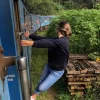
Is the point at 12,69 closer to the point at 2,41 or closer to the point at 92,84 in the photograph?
the point at 2,41

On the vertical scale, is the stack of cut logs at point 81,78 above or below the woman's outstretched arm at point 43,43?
below

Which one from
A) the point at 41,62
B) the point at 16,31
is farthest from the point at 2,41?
the point at 41,62

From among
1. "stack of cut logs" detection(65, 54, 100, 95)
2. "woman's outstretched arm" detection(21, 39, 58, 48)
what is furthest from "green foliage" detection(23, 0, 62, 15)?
"woman's outstretched arm" detection(21, 39, 58, 48)

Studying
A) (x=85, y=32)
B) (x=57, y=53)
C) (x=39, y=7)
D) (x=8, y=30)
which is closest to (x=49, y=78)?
(x=57, y=53)

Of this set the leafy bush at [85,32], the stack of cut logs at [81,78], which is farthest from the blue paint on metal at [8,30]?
the leafy bush at [85,32]

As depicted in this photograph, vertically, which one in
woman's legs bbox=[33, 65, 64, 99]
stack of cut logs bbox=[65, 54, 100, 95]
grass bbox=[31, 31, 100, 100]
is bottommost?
grass bbox=[31, 31, 100, 100]

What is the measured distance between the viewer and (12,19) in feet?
8.17

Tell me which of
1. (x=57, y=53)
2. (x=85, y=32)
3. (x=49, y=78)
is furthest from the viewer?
(x=85, y=32)

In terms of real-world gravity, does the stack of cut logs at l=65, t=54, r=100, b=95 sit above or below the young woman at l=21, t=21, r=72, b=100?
below

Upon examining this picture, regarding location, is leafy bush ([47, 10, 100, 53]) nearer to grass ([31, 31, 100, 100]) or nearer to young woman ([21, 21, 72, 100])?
grass ([31, 31, 100, 100])

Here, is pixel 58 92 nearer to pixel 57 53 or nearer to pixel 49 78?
pixel 49 78

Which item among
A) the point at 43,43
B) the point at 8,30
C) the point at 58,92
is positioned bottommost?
the point at 58,92

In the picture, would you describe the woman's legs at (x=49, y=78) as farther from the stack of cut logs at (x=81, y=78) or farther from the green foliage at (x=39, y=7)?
the green foliage at (x=39, y=7)

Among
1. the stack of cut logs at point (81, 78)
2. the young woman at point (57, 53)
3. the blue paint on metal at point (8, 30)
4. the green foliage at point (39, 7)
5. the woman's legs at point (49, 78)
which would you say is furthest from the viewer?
the green foliage at point (39, 7)
